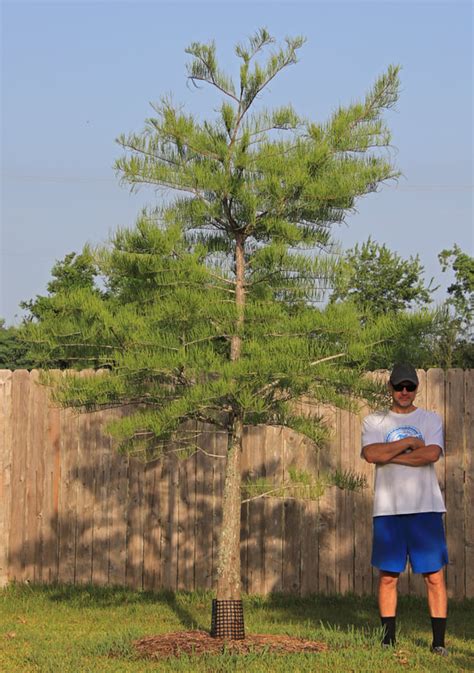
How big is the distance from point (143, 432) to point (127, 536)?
2710 millimetres

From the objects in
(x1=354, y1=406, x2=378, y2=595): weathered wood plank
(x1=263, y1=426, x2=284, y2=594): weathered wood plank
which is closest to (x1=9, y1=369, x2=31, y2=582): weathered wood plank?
(x1=263, y1=426, x2=284, y2=594): weathered wood plank

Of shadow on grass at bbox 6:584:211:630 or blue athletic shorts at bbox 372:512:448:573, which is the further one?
shadow on grass at bbox 6:584:211:630

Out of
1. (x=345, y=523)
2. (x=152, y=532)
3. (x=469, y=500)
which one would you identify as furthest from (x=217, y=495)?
(x=469, y=500)

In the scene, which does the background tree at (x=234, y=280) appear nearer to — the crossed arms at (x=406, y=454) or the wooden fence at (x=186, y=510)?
the crossed arms at (x=406, y=454)

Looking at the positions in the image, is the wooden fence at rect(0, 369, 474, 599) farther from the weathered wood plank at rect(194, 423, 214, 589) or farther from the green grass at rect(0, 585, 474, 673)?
the green grass at rect(0, 585, 474, 673)

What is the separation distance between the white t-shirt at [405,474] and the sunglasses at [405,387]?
0.16 metres

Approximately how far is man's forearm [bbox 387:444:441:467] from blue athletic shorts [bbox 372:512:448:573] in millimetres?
323

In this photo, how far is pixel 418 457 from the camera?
6887 millimetres

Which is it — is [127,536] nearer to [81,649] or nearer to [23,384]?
[23,384]

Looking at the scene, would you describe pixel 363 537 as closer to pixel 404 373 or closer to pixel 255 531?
pixel 255 531

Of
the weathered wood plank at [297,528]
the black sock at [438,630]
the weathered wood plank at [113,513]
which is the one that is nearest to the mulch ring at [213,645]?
the black sock at [438,630]

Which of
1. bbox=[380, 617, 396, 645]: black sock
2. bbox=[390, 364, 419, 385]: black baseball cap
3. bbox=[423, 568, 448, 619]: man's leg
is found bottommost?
bbox=[380, 617, 396, 645]: black sock

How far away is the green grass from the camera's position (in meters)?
6.48

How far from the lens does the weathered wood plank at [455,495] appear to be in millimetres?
9352
